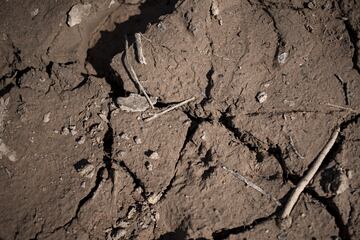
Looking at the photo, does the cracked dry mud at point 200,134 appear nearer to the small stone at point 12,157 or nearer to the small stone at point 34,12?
the small stone at point 12,157

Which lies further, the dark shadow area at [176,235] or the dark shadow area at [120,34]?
the dark shadow area at [120,34]

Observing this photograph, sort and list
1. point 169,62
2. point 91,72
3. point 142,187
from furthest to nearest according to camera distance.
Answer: point 91,72 → point 169,62 → point 142,187

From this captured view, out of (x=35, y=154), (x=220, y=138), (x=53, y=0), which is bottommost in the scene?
(x=220, y=138)

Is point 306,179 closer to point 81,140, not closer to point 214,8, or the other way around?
point 214,8

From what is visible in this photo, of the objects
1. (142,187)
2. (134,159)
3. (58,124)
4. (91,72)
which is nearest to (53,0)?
(91,72)

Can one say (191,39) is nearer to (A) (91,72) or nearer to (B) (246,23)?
(B) (246,23)

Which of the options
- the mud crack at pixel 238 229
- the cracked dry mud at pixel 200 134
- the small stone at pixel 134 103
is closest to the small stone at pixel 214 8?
the cracked dry mud at pixel 200 134
